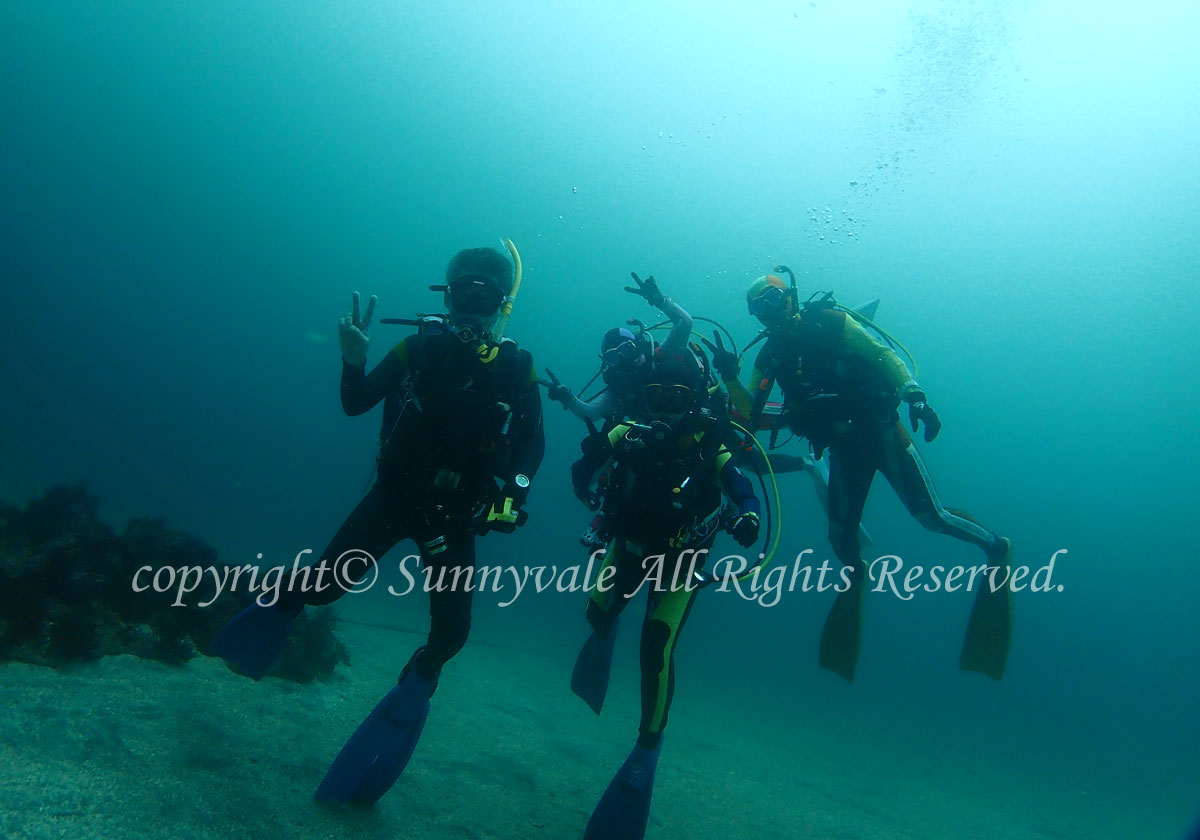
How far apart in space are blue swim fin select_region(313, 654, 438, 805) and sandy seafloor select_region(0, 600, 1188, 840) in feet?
0.42

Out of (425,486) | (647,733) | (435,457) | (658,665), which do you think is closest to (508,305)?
(435,457)

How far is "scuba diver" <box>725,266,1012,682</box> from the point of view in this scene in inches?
251

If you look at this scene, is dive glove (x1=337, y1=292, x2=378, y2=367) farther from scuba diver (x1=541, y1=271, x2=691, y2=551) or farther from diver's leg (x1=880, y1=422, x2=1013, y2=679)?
diver's leg (x1=880, y1=422, x2=1013, y2=679)

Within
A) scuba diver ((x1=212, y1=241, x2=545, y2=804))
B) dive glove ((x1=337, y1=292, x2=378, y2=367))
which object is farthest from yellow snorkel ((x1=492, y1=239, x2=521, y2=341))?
dive glove ((x1=337, y1=292, x2=378, y2=367))

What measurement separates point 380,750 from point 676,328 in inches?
192

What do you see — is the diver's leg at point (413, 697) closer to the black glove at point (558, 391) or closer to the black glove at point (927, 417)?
the black glove at point (558, 391)

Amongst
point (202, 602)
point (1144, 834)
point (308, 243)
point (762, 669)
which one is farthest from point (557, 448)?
point (202, 602)

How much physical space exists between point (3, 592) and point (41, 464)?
169 feet

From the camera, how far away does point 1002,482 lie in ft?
260

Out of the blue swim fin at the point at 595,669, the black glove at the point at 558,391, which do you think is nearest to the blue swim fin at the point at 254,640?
the blue swim fin at the point at 595,669

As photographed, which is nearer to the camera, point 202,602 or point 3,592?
point 3,592

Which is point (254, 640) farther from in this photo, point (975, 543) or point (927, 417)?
point (975, 543)

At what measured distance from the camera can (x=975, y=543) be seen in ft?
21.8

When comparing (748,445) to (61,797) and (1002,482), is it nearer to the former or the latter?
(61,797)
